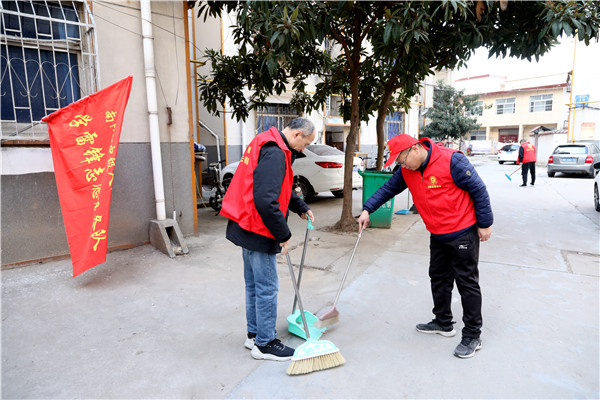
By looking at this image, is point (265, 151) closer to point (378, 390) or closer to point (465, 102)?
point (378, 390)

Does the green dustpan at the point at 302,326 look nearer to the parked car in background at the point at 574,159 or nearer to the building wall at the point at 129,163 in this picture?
the building wall at the point at 129,163

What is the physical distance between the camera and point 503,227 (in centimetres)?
689

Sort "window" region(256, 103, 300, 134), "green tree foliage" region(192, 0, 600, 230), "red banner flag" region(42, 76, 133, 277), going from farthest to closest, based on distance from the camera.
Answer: "window" region(256, 103, 300, 134)
"green tree foliage" region(192, 0, 600, 230)
"red banner flag" region(42, 76, 133, 277)

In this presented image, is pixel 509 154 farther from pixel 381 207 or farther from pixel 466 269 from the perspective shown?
pixel 466 269

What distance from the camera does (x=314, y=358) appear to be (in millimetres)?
2605

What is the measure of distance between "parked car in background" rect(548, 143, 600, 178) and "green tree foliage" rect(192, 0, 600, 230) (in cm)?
1091

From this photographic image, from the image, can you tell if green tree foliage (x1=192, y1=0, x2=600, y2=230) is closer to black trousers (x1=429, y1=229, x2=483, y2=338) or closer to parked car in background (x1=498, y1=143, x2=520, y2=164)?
black trousers (x1=429, y1=229, x2=483, y2=338)

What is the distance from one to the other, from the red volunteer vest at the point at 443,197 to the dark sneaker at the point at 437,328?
82 cm

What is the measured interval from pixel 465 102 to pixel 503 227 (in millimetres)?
22630

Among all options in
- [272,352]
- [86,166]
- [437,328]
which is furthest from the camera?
[86,166]

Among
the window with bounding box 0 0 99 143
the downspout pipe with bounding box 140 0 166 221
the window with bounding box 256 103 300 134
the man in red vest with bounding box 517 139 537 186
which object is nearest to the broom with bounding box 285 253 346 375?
the downspout pipe with bounding box 140 0 166 221

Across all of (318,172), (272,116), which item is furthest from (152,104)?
(272,116)

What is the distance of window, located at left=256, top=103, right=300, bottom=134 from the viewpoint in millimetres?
14219

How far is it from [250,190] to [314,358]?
3.89 ft
